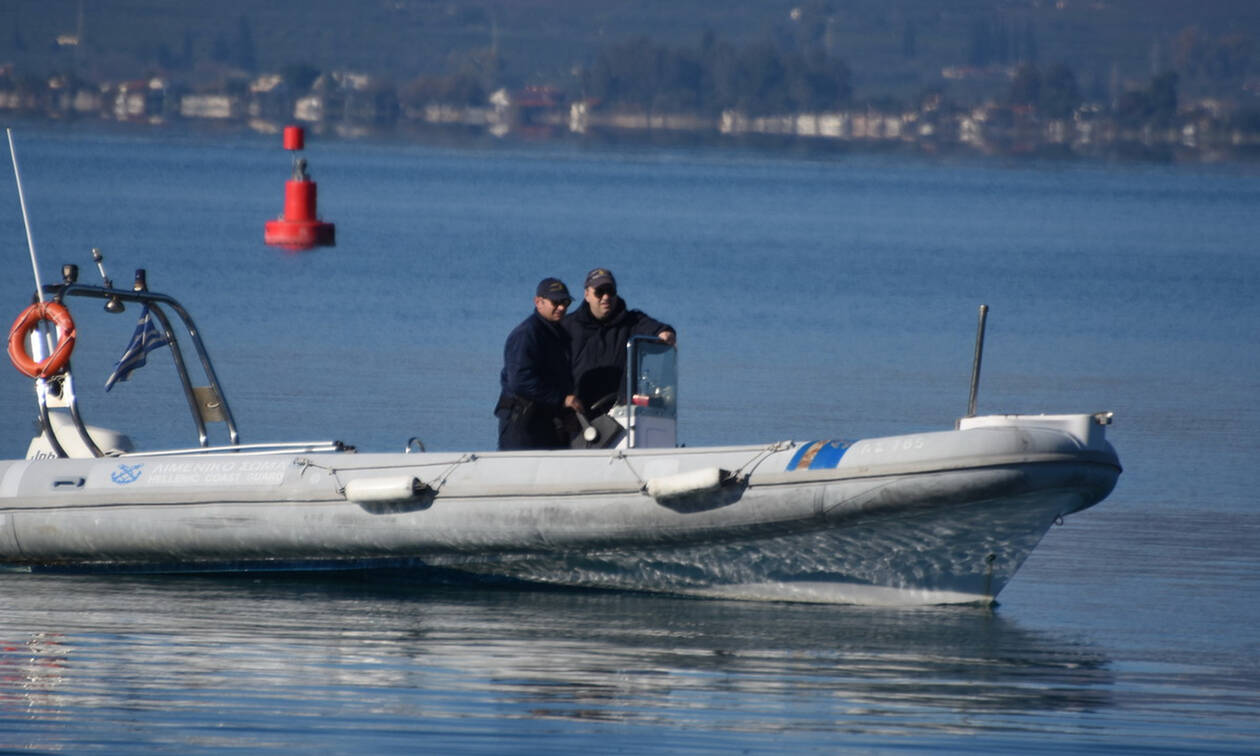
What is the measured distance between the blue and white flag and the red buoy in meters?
21.2

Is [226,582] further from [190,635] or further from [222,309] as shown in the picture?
[222,309]

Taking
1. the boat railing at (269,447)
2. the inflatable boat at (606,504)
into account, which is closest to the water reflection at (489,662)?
the inflatable boat at (606,504)

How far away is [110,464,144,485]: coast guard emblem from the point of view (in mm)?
9258

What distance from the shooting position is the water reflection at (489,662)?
6941 mm

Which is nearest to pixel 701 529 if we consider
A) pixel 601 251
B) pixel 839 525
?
pixel 839 525

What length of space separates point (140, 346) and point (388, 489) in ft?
5.52

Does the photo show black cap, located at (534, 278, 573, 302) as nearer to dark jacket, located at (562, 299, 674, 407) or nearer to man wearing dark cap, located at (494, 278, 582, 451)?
man wearing dark cap, located at (494, 278, 582, 451)

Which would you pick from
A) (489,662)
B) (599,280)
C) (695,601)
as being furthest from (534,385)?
(489,662)

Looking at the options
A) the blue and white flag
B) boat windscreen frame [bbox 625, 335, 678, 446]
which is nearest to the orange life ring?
the blue and white flag

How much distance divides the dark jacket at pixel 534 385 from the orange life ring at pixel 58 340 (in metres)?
1.99

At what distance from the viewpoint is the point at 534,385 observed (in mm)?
8930

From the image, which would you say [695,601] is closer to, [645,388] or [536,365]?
[645,388]

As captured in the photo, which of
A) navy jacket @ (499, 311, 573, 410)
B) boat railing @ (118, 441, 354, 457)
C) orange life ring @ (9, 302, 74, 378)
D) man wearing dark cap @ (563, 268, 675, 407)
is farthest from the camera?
orange life ring @ (9, 302, 74, 378)

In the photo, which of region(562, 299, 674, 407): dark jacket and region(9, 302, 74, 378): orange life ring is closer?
region(562, 299, 674, 407): dark jacket
